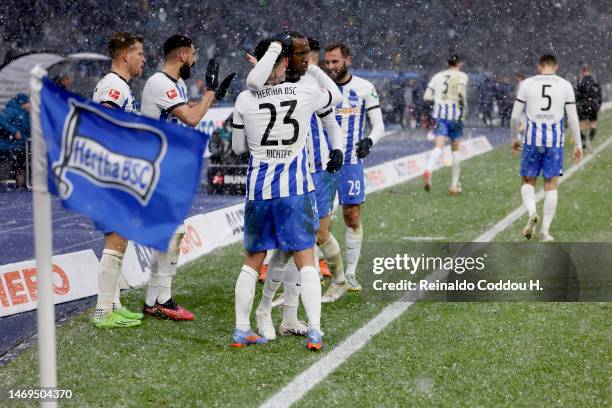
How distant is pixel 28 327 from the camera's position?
23.4 feet

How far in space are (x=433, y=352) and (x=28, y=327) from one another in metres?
3.15

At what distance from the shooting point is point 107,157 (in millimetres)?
3971

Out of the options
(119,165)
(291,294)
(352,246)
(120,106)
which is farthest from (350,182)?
(119,165)

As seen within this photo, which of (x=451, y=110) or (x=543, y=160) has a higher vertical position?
(x=451, y=110)

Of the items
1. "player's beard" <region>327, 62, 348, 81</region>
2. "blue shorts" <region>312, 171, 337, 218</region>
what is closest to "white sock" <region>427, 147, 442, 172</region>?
"player's beard" <region>327, 62, 348, 81</region>

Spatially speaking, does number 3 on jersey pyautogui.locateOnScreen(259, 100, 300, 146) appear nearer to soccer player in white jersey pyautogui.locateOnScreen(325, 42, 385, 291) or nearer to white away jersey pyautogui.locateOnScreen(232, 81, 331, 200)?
white away jersey pyautogui.locateOnScreen(232, 81, 331, 200)

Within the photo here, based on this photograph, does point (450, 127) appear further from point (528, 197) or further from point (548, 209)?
point (548, 209)

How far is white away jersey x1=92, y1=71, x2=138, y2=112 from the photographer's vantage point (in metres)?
6.73

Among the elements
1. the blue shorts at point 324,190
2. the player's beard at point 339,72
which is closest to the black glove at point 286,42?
the blue shorts at point 324,190

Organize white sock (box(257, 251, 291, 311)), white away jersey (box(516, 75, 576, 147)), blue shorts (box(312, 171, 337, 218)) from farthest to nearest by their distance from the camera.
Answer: white away jersey (box(516, 75, 576, 147)), blue shorts (box(312, 171, 337, 218)), white sock (box(257, 251, 291, 311))

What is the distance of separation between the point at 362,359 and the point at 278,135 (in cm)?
155

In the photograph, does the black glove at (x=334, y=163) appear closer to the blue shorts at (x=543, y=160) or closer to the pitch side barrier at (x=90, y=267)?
the pitch side barrier at (x=90, y=267)

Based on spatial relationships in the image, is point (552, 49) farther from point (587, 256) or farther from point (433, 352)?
point (433, 352)

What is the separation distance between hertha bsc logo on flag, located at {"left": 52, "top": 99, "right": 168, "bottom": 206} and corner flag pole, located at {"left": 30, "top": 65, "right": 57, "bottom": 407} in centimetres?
11
